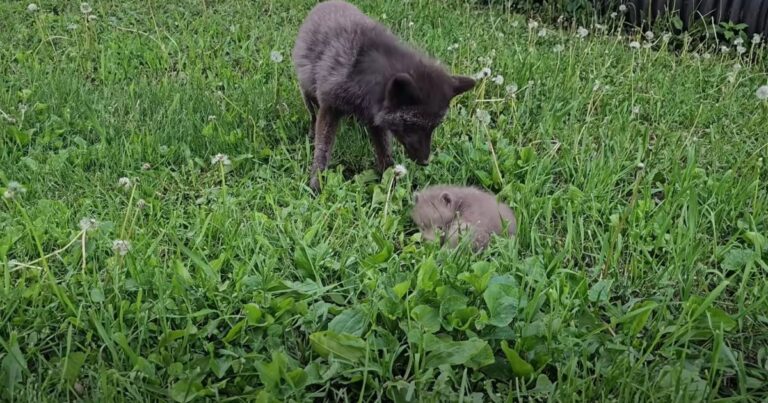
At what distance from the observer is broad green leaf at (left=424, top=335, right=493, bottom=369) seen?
2.51m

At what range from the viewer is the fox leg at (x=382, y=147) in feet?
14.1

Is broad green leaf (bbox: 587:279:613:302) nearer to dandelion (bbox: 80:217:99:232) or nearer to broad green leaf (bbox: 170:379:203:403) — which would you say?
broad green leaf (bbox: 170:379:203:403)

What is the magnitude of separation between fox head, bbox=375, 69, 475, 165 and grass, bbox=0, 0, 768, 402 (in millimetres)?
332

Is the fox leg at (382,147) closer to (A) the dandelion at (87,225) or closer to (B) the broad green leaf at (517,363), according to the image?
(A) the dandelion at (87,225)

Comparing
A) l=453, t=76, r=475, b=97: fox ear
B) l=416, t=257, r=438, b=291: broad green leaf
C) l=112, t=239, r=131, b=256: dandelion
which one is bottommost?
l=416, t=257, r=438, b=291: broad green leaf

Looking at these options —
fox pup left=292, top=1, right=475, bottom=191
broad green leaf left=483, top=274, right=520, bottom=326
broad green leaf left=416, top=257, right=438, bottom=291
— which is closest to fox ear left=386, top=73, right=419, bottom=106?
fox pup left=292, top=1, right=475, bottom=191

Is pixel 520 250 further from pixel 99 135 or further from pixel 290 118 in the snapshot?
pixel 99 135

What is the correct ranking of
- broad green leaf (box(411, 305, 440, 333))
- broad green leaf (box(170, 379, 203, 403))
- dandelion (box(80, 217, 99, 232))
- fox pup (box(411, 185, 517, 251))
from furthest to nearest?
fox pup (box(411, 185, 517, 251)) → dandelion (box(80, 217, 99, 232)) → broad green leaf (box(411, 305, 440, 333)) → broad green leaf (box(170, 379, 203, 403))

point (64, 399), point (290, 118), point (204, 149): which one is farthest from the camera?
point (290, 118)

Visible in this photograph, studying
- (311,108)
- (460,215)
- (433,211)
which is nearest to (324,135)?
Result: (311,108)

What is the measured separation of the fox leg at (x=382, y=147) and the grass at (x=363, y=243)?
0.36 feet

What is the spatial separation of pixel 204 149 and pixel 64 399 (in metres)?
2.21

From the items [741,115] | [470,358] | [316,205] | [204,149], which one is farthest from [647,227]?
[204,149]

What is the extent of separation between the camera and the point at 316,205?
3688 mm
